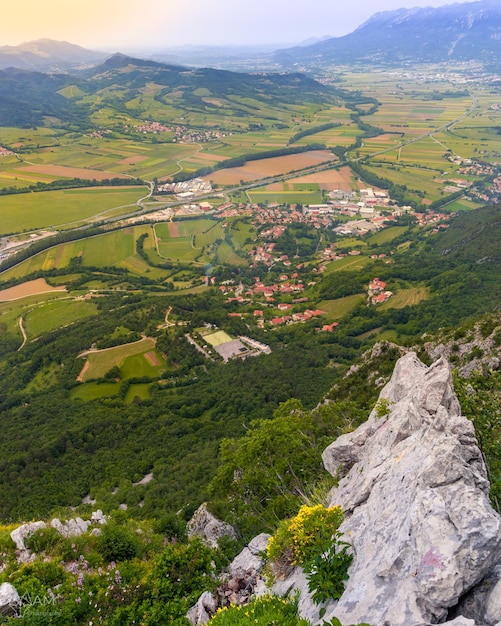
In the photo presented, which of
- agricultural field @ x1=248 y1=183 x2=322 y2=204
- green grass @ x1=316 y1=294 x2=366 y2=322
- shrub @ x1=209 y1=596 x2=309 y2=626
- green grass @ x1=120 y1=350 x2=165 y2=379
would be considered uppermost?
agricultural field @ x1=248 y1=183 x2=322 y2=204

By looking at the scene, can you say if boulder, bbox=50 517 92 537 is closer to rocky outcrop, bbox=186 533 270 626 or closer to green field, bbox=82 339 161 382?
rocky outcrop, bbox=186 533 270 626

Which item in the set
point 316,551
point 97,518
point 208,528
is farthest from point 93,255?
point 316,551


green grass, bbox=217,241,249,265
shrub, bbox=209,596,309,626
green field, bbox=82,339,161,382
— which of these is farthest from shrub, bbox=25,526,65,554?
green grass, bbox=217,241,249,265

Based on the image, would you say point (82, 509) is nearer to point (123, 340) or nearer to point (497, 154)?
point (123, 340)

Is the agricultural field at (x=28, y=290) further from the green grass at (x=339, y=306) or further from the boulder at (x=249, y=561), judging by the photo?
the boulder at (x=249, y=561)

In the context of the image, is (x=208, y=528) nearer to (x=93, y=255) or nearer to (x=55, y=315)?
(x=55, y=315)

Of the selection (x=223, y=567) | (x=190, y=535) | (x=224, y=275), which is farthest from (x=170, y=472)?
(x=224, y=275)

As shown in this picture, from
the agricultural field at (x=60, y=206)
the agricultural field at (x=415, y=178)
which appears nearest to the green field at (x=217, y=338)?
the agricultural field at (x=60, y=206)
